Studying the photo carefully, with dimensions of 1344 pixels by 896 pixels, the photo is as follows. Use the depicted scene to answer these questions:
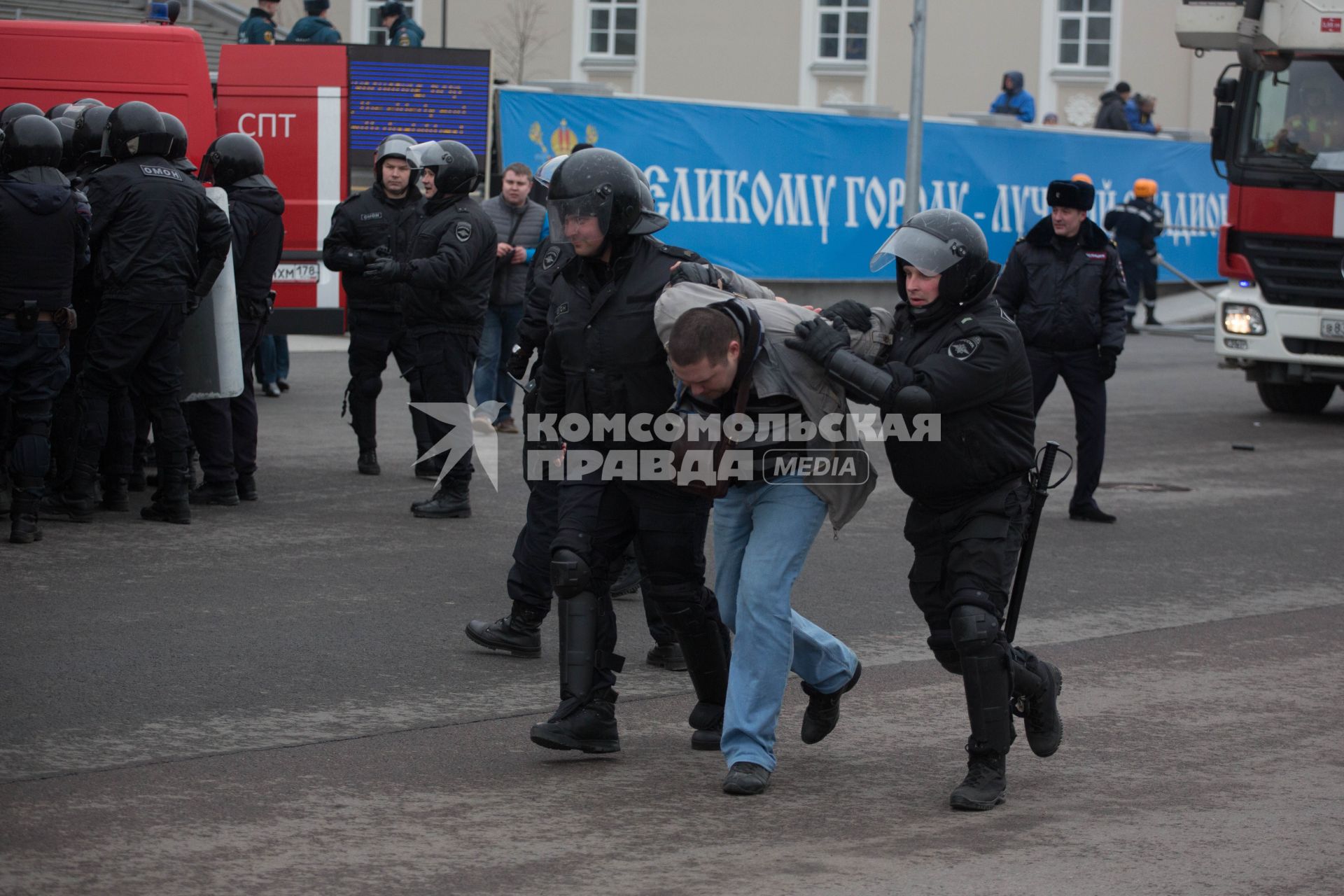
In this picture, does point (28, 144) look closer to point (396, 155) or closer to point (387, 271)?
point (387, 271)

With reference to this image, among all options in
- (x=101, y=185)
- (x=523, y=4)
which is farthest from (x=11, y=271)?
(x=523, y=4)

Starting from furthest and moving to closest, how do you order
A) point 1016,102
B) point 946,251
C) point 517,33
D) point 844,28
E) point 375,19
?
point 375,19, point 517,33, point 844,28, point 1016,102, point 946,251

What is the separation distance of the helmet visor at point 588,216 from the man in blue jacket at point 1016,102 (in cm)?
2064

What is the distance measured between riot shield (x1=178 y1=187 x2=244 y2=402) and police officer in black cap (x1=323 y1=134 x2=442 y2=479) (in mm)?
665

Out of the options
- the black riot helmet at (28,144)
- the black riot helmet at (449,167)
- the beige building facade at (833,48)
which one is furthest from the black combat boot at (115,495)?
the beige building facade at (833,48)

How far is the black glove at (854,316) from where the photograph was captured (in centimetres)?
514

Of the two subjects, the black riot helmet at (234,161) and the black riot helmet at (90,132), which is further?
the black riot helmet at (234,161)

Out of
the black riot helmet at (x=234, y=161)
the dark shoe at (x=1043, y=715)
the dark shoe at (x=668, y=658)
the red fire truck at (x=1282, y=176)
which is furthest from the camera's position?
the red fire truck at (x=1282, y=176)

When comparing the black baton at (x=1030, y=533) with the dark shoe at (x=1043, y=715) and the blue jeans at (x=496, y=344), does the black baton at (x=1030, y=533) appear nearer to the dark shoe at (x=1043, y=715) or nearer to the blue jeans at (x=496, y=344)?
the dark shoe at (x=1043, y=715)

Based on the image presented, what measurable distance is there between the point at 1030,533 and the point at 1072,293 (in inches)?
187

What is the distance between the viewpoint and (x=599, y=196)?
5398mm

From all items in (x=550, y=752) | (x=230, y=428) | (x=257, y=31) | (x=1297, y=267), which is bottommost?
(x=550, y=752)

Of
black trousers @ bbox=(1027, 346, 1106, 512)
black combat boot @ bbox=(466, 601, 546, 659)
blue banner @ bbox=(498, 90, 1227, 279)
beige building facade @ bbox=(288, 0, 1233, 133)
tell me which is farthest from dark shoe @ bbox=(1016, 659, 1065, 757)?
beige building facade @ bbox=(288, 0, 1233, 133)

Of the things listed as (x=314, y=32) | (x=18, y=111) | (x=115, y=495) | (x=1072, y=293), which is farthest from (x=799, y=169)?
(x=115, y=495)
